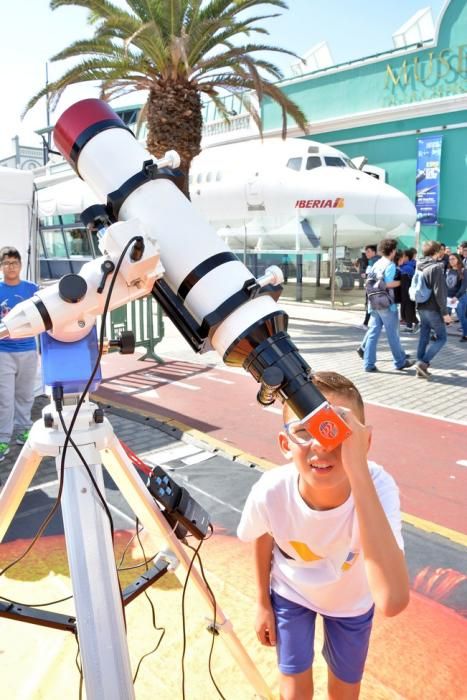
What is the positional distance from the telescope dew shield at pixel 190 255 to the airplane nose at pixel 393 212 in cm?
1462

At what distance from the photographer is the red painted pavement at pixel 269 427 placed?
4340 mm

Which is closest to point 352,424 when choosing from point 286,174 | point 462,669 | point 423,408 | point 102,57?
point 462,669

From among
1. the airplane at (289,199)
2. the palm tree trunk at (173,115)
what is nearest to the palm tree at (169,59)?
the palm tree trunk at (173,115)

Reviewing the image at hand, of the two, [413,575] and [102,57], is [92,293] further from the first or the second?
[102,57]

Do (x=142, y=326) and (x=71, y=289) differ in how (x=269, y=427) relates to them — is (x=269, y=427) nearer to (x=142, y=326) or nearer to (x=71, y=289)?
(x=142, y=326)

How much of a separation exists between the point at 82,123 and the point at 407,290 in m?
10.3

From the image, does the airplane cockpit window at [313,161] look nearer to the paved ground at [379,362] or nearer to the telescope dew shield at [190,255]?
the paved ground at [379,362]

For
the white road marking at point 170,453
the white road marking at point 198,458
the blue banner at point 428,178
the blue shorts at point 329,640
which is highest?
the blue banner at point 428,178

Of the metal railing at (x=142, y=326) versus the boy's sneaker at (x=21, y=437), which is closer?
the boy's sneaker at (x=21, y=437)

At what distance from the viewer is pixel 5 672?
246 cm

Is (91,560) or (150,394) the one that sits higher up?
(91,560)

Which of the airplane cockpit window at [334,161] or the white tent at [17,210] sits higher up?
the airplane cockpit window at [334,161]

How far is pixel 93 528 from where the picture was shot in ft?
4.91

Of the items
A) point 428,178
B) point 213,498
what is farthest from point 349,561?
point 428,178
